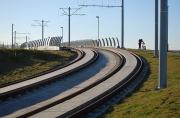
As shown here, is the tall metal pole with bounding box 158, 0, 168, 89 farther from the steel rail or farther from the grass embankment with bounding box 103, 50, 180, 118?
the steel rail

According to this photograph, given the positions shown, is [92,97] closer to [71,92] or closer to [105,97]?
[105,97]

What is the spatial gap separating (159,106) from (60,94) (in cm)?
863

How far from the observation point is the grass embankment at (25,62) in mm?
34347

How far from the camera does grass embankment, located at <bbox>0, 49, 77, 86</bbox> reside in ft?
113

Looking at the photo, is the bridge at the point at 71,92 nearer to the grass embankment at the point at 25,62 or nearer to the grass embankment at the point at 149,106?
the grass embankment at the point at 149,106

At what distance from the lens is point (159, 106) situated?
54.0ft

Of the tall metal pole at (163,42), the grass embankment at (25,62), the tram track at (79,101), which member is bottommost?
the tram track at (79,101)

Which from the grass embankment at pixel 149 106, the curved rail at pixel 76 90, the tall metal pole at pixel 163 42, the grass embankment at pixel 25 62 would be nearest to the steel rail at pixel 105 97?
the grass embankment at pixel 149 106

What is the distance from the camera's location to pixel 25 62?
40.4m

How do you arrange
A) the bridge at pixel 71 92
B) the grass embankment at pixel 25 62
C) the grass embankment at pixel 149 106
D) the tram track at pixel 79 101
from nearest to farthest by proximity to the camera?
the grass embankment at pixel 149 106 → the tram track at pixel 79 101 → the bridge at pixel 71 92 → the grass embankment at pixel 25 62

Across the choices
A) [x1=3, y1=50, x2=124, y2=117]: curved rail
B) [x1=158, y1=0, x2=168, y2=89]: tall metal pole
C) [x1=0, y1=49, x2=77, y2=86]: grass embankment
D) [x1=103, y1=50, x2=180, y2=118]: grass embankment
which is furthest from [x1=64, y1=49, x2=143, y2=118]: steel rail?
[x1=0, y1=49, x2=77, y2=86]: grass embankment

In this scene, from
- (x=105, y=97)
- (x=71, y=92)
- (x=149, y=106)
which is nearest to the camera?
(x=149, y=106)

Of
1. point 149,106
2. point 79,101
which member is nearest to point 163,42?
point 79,101

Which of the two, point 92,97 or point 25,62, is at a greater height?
point 25,62
